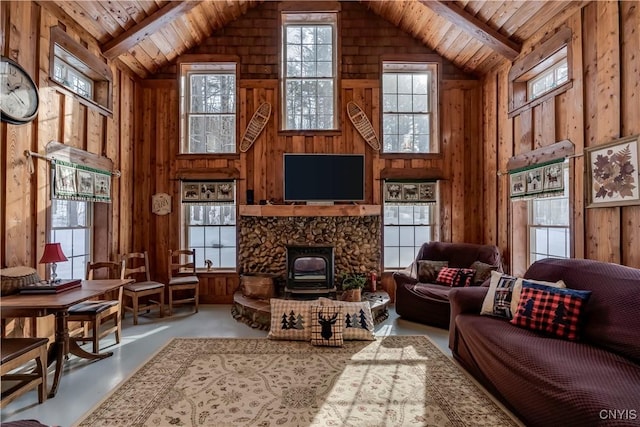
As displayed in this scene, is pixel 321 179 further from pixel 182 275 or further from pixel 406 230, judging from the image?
pixel 182 275

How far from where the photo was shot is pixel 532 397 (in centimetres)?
191

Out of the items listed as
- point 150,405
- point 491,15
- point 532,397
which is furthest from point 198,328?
point 491,15

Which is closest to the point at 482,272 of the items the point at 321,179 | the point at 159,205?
the point at 321,179

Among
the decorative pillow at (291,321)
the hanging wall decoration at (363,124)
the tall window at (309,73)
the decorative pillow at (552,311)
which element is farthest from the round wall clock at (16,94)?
the decorative pillow at (552,311)

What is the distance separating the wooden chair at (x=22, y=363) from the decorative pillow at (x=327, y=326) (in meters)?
2.20

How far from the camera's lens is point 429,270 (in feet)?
14.9

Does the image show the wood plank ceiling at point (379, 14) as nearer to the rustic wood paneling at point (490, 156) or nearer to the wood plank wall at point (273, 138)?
the wood plank wall at point (273, 138)

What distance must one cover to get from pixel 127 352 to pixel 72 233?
173 cm

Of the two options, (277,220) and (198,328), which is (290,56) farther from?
(198,328)

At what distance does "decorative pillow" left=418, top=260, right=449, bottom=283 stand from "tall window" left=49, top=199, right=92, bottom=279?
4.47 meters

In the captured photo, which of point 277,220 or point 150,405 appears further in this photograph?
point 277,220

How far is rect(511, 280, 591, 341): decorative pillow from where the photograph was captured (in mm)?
2379

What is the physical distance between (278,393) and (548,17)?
482 cm

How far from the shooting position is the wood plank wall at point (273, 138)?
17.0ft
